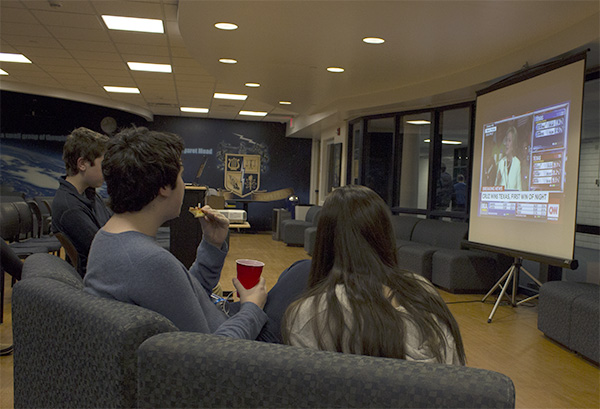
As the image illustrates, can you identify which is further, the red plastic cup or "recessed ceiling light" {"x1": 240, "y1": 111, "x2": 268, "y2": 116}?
"recessed ceiling light" {"x1": 240, "y1": 111, "x2": 268, "y2": 116}

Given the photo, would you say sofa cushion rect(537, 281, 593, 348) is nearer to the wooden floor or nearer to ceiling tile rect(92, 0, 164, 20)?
the wooden floor

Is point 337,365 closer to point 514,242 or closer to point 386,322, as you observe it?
point 386,322

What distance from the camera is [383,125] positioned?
31.3 ft

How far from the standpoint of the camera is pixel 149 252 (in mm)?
1261

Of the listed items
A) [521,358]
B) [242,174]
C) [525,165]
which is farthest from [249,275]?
[242,174]

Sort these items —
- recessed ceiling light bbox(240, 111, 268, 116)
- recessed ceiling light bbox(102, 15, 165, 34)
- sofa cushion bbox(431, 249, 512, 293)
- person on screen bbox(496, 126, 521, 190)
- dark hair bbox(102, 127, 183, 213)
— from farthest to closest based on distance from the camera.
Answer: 1. recessed ceiling light bbox(240, 111, 268, 116)
2. sofa cushion bbox(431, 249, 512, 293)
3. recessed ceiling light bbox(102, 15, 165, 34)
4. person on screen bbox(496, 126, 521, 190)
5. dark hair bbox(102, 127, 183, 213)

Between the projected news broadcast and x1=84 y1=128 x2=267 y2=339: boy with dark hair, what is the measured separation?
371cm

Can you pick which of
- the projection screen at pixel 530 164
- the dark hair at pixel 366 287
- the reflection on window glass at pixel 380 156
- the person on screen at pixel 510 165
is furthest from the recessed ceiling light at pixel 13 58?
the dark hair at pixel 366 287

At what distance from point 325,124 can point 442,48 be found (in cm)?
620

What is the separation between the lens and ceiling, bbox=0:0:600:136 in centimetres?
448

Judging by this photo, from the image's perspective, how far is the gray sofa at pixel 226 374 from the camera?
74 centimetres

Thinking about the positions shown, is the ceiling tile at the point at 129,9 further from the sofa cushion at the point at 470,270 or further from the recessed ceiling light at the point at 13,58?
the sofa cushion at the point at 470,270

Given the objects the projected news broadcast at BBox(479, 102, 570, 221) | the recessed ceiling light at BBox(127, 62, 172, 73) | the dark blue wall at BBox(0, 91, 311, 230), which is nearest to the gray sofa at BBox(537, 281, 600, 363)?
the projected news broadcast at BBox(479, 102, 570, 221)

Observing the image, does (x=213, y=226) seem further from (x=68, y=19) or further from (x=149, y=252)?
(x=68, y=19)
